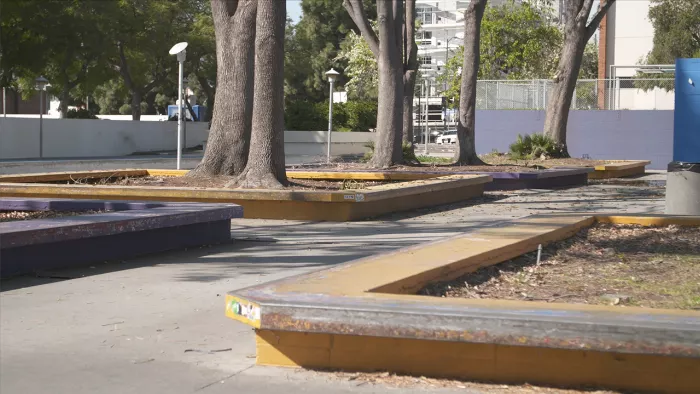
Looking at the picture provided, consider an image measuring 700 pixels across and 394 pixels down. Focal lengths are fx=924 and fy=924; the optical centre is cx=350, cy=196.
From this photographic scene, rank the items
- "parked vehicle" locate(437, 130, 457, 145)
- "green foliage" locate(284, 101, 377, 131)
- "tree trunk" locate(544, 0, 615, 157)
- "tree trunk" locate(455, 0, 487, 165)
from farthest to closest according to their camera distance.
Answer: "parked vehicle" locate(437, 130, 457, 145), "green foliage" locate(284, 101, 377, 131), "tree trunk" locate(544, 0, 615, 157), "tree trunk" locate(455, 0, 487, 165)

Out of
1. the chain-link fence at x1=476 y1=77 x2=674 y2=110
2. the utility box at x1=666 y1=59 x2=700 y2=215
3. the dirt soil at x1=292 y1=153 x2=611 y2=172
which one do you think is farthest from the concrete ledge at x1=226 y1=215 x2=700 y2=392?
the chain-link fence at x1=476 y1=77 x2=674 y2=110

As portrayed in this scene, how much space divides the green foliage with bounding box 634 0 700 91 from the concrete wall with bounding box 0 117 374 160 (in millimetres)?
16827

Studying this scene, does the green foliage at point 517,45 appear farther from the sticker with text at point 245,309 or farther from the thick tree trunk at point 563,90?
the sticker with text at point 245,309

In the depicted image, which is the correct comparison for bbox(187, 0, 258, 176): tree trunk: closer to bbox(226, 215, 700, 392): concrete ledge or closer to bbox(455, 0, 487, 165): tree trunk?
bbox(455, 0, 487, 165): tree trunk

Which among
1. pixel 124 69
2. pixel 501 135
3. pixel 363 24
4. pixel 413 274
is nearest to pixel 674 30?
pixel 501 135

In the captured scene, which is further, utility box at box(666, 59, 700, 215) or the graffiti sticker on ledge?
utility box at box(666, 59, 700, 215)

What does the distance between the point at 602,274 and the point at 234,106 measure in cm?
1063

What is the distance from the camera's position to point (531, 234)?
28.9ft

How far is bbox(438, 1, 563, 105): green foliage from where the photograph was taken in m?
56.2

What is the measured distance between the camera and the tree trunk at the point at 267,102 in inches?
603

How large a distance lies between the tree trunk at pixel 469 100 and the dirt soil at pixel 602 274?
51.8ft

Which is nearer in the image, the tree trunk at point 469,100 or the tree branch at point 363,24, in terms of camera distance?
the tree branch at point 363,24

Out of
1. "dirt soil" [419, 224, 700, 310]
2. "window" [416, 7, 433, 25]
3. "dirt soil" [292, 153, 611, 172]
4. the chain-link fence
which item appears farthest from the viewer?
"window" [416, 7, 433, 25]

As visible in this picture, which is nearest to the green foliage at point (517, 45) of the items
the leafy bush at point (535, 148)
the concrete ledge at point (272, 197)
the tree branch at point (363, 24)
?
the leafy bush at point (535, 148)
